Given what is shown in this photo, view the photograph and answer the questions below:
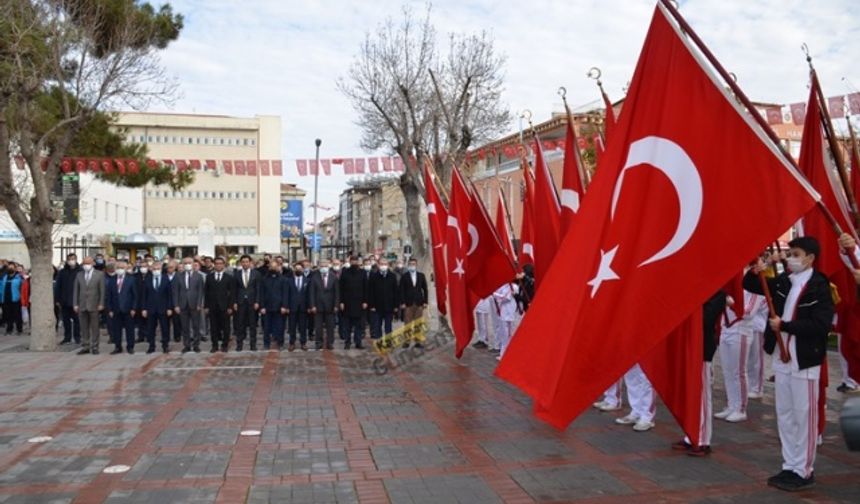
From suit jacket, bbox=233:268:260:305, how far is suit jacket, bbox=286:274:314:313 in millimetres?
660

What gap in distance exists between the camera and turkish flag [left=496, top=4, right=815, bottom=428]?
4859 mm

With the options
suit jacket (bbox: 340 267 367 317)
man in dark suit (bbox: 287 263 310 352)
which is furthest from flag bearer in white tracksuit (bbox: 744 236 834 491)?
man in dark suit (bbox: 287 263 310 352)

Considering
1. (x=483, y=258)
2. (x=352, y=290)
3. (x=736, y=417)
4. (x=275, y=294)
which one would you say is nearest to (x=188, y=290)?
(x=275, y=294)

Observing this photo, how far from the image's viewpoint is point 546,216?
950 cm

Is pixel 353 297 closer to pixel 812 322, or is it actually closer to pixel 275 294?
pixel 275 294

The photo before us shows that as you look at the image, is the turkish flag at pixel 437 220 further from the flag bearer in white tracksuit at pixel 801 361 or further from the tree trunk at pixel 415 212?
the tree trunk at pixel 415 212

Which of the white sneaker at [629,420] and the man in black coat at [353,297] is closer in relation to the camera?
the white sneaker at [629,420]

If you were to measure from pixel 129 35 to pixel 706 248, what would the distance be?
46.8 feet

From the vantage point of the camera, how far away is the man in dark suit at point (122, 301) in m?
15.0

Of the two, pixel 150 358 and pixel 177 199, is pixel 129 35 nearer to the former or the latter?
pixel 150 358

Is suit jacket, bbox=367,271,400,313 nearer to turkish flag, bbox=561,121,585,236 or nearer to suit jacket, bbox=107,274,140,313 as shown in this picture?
suit jacket, bbox=107,274,140,313

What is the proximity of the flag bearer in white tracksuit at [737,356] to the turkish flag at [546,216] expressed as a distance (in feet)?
7.32

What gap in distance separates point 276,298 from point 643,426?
9.19 metres

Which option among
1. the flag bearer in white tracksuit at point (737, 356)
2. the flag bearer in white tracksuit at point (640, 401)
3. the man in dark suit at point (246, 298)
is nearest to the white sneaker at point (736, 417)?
the flag bearer in white tracksuit at point (737, 356)
